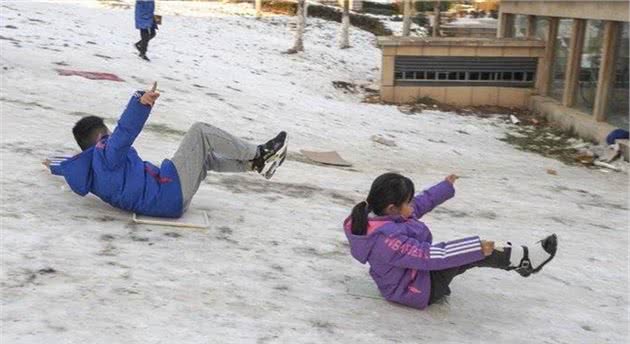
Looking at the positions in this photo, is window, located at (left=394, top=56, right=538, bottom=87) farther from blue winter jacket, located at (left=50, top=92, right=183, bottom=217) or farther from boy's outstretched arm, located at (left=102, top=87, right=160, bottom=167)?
→ boy's outstretched arm, located at (left=102, top=87, right=160, bottom=167)

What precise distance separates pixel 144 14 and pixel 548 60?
847cm

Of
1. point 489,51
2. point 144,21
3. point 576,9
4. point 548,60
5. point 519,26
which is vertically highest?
point 576,9

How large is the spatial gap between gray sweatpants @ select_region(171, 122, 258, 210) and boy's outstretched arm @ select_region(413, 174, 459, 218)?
56.9 inches

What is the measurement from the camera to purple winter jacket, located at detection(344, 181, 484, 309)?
140 inches

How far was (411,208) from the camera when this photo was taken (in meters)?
4.02

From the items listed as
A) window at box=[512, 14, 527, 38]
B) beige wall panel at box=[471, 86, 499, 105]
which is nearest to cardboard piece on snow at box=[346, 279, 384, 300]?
beige wall panel at box=[471, 86, 499, 105]

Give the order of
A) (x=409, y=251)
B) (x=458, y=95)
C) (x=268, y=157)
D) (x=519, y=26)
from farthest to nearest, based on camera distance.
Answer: (x=519, y=26) → (x=458, y=95) → (x=268, y=157) → (x=409, y=251)

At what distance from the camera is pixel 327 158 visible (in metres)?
8.47

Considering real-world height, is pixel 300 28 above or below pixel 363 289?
above

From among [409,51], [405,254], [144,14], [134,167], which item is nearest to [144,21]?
[144,14]

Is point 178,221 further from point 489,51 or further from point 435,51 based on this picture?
point 489,51

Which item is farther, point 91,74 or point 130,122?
point 91,74

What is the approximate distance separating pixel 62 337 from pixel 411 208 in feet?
6.59

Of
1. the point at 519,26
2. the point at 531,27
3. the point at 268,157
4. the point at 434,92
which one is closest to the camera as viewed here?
the point at 268,157
